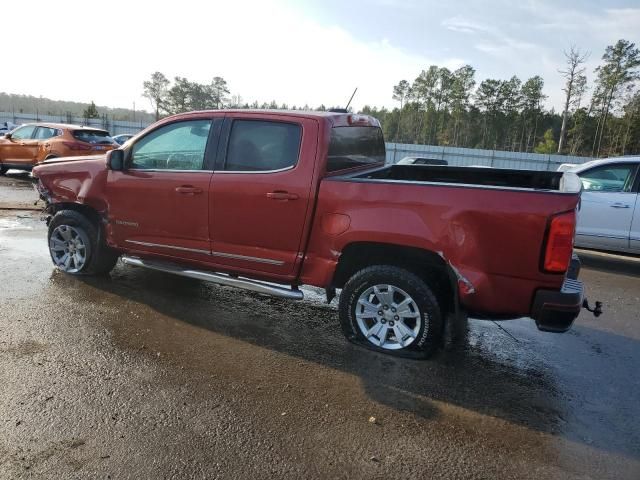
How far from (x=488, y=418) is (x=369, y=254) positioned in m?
1.49

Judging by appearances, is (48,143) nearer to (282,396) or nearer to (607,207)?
(282,396)

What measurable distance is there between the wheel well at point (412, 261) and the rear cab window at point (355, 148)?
0.74 m

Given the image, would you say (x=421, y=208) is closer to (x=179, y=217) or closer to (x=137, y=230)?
(x=179, y=217)

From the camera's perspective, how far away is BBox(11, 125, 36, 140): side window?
13.8 meters

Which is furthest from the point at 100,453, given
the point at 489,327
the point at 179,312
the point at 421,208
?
the point at 489,327

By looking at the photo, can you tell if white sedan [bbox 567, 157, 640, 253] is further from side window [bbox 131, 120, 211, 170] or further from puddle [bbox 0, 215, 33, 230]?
puddle [bbox 0, 215, 33, 230]

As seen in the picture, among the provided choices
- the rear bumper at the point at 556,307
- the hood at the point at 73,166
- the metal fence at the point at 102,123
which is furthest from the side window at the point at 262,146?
the metal fence at the point at 102,123

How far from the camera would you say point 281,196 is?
4.00m

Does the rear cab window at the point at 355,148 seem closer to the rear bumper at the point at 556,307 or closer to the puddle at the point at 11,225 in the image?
the rear bumper at the point at 556,307

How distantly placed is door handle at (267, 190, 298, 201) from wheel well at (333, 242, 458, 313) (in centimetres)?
60

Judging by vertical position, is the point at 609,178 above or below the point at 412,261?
above

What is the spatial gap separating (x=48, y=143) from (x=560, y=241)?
1345 centimetres

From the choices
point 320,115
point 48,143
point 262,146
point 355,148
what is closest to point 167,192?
point 262,146

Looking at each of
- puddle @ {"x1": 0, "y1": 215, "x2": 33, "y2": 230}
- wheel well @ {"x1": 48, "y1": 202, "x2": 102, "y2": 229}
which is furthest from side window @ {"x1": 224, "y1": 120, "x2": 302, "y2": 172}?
puddle @ {"x1": 0, "y1": 215, "x2": 33, "y2": 230}
